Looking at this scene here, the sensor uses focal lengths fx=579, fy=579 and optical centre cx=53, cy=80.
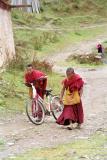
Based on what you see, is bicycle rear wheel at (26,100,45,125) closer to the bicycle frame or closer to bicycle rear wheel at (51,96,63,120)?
the bicycle frame

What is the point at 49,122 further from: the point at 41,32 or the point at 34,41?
the point at 41,32

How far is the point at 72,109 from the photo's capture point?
522 inches

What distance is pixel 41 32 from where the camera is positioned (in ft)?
127

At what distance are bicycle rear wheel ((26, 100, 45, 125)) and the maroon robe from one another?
654 mm

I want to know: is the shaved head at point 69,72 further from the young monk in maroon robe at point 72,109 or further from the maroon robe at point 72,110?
the maroon robe at point 72,110

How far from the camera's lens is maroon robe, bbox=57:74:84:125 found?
13102 mm

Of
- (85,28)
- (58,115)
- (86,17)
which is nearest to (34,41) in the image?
(85,28)

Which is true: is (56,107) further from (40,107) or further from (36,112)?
(36,112)

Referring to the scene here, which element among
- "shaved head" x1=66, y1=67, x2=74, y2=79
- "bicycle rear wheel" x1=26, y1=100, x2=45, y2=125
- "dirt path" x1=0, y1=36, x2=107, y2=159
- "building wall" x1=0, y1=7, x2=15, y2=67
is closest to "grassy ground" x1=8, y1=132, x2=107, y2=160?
"dirt path" x1=0, y1=36, x2=107, y2=159

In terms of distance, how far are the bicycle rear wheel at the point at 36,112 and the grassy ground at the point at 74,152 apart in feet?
8.55

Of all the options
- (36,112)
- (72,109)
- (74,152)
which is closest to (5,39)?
(36,112)

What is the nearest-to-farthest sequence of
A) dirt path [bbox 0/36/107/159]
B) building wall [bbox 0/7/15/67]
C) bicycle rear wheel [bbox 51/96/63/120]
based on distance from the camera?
dirt path [bbox 0/36/107/159] < bicycle rear wheel [bbox 51/96/63/120] < building wall [bbox 0/7/15/67]

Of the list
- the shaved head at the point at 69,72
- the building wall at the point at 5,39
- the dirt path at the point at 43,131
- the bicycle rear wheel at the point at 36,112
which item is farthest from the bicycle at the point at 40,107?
the building wall at the point at 5,39

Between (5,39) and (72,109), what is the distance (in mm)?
10500
